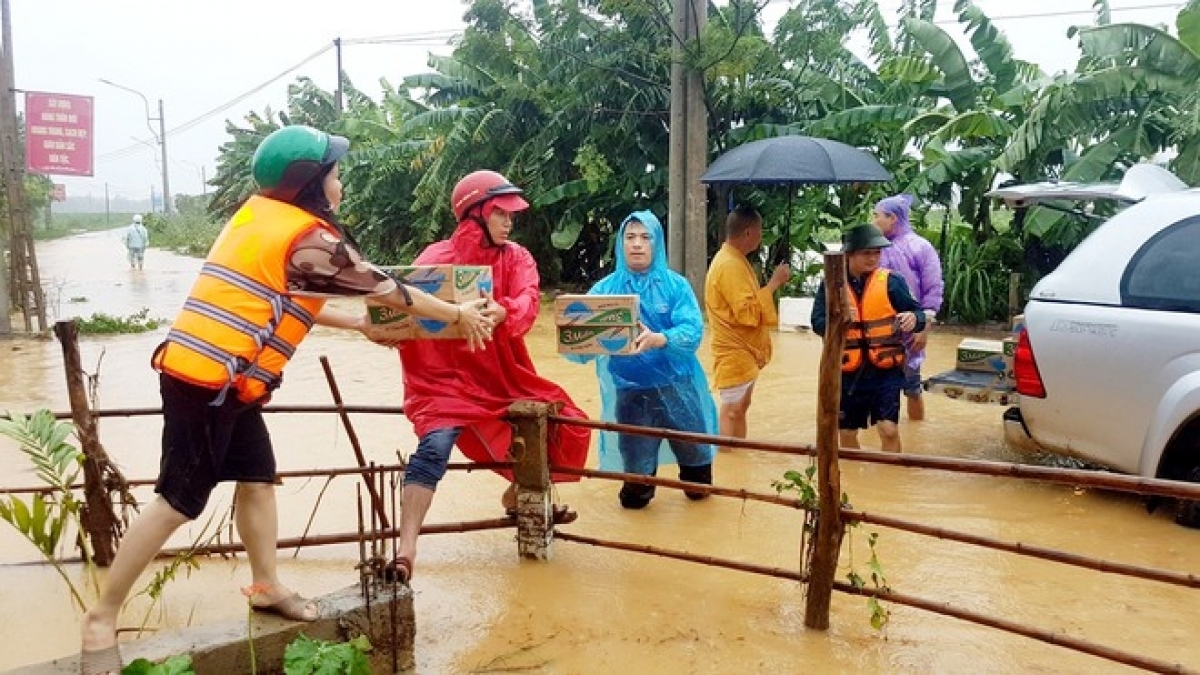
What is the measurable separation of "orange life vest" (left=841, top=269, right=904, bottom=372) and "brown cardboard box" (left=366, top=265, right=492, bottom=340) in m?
2.46

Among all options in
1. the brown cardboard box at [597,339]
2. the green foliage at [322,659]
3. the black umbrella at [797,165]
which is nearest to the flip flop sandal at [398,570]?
the green foliage at [322,659]

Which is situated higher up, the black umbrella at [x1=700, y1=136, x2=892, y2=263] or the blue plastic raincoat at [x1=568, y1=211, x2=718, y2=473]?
the black umbrella at [x1=700, y1=136, x2=892, y2=263]

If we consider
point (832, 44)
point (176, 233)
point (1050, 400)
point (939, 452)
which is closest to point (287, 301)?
point (1050, 400)

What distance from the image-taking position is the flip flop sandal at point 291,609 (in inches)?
116

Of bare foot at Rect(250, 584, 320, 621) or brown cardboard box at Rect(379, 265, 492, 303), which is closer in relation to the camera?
bare foot at Rect(250, 584, 320, 621)

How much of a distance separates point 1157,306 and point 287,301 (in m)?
3.84

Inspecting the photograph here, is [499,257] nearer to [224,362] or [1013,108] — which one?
[224,362]

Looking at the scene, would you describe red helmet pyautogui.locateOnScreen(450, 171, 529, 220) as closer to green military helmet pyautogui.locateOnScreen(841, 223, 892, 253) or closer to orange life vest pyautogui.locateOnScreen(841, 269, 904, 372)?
green military helmet pyautogui.locateOnScreen(841, 223, 892, 253)

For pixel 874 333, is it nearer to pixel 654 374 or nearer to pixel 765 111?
pixel 654 374

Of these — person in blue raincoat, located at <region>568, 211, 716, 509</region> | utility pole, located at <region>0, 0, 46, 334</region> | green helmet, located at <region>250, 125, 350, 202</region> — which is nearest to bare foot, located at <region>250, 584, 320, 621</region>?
green helmet, located at <region>250, 125, 350, 202</region>

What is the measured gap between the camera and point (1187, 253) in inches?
173

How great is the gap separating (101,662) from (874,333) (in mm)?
3935

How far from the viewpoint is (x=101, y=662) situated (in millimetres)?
2619

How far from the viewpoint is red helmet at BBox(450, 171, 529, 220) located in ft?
12.1
